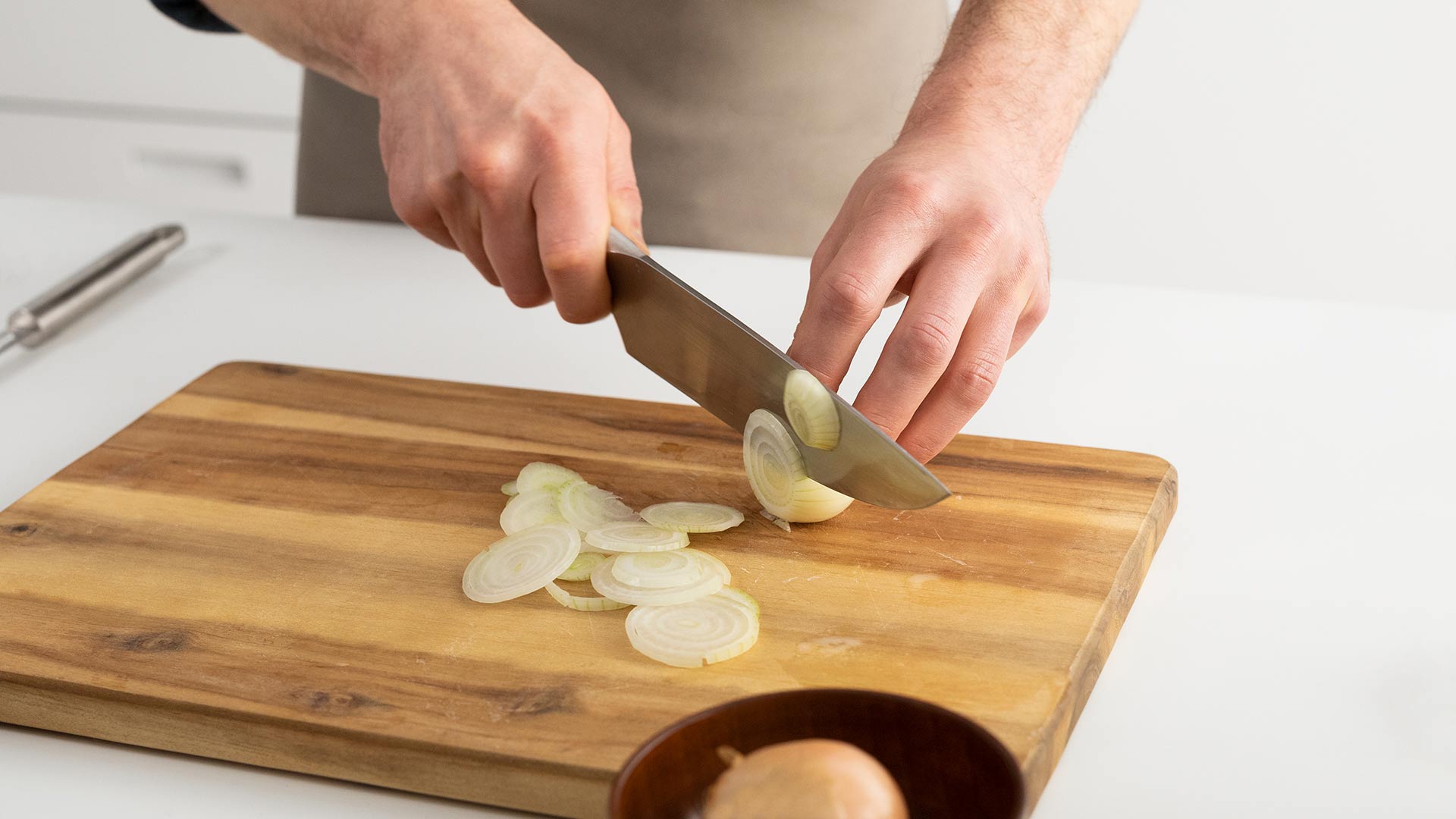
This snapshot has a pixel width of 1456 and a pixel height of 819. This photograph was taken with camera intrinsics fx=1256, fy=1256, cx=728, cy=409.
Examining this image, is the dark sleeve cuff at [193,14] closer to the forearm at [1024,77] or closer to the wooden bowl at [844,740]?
the forearm at [1024,77]

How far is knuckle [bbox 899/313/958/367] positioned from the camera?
3.37 feet

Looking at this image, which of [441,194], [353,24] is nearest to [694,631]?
[441,194]

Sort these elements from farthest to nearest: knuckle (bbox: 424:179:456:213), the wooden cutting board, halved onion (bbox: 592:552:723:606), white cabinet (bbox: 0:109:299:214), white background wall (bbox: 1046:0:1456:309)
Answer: white cabinet (bbox: 0:109:299:214)
white background wall (bbox: 1046:0:1456:309)
knuckle (bbox: 424:179:456:213)
halved onion (bbox: 592:552:723:606)
the wooden cutting board

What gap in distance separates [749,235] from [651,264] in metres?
0.82

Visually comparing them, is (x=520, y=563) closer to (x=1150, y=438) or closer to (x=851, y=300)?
(x=851, y=300)

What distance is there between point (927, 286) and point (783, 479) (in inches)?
8.0

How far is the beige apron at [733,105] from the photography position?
177 centimetres

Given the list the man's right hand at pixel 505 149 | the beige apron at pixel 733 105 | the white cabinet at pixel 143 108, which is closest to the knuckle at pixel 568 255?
the man's right hand at pixel 505 149

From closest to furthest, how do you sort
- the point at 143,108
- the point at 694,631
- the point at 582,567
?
1. the point at 694,631
2. the point at 582,567
3. the point at 143,108

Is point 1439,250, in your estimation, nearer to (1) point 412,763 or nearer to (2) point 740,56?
(2) point 740,56

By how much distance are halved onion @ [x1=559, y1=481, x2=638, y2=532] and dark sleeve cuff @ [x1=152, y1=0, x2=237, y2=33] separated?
0.94 metres

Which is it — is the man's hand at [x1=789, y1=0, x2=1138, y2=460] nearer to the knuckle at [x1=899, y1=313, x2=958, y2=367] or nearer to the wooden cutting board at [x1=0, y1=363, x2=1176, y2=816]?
the knuckle at [x1=899, y1=313, x2=958, y2=367]

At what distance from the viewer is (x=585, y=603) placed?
99 centimetres

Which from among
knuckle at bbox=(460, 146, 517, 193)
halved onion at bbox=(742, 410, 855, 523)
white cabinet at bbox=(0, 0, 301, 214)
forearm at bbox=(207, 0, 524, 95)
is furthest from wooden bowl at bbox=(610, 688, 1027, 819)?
white cabinet at bbox=(0, 0, 301, 214)
